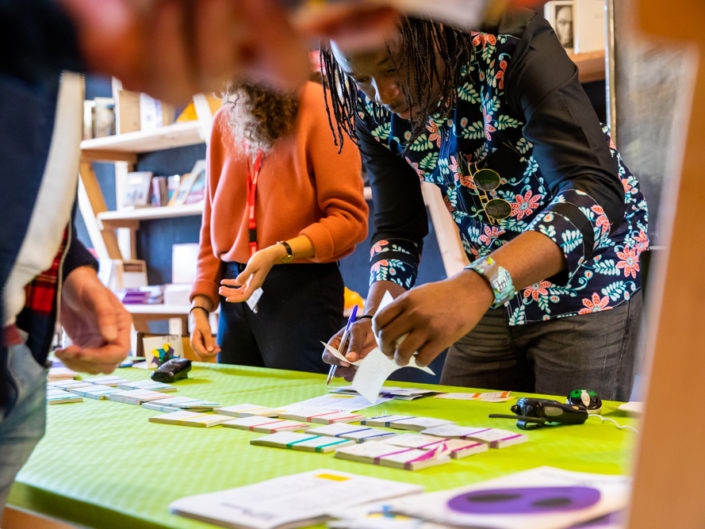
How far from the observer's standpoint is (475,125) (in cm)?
139

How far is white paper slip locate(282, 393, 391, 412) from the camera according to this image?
1227 mm

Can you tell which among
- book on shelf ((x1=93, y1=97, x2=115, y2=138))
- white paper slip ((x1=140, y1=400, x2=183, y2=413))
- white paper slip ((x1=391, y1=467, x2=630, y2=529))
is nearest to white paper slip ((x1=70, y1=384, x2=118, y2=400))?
white paper slip ((x1=140, y1=400, x2=183, y2=413))

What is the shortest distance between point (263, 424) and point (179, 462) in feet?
0.69

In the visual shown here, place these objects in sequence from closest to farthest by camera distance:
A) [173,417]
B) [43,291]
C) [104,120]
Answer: [43,291] → [173,417] → [104,120]

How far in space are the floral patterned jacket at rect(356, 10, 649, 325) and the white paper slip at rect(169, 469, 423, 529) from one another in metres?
0.55

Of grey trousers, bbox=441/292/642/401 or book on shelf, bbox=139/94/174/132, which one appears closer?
grey trousers, bbox=441/292/642/401

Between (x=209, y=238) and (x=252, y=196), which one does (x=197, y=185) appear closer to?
(x=209, y=238)

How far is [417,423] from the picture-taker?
1.06 m

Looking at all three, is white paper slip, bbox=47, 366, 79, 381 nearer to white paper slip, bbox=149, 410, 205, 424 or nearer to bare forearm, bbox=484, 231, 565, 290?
white paper slip, bbox=149, 410, 205, 424

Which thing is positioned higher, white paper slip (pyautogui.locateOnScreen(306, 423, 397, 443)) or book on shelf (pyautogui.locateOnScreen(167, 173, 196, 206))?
book on shelf (pyautogui.locateOnScreen(167, 173, 196, 206))

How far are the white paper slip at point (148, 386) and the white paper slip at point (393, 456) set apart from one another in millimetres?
754

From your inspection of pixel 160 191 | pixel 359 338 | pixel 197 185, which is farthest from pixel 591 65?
pixel 160 191

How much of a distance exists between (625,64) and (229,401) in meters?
1.79

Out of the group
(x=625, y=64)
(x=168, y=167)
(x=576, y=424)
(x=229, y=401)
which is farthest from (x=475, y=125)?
(x=168, y=167)
